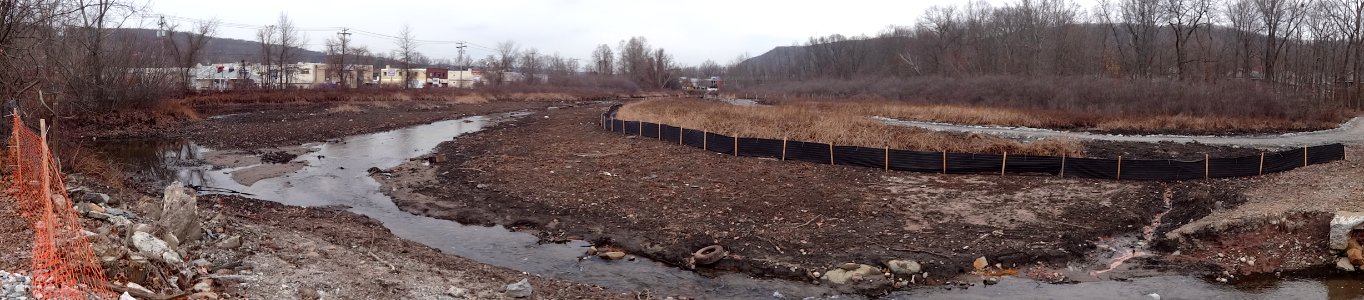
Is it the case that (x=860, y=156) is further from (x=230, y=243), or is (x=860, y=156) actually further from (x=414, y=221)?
(x=230, y=243)

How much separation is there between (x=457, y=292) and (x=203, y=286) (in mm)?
2472

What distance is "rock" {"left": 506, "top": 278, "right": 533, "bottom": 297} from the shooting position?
30.8 feet

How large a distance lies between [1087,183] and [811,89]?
73529mm

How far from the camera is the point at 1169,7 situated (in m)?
52.0

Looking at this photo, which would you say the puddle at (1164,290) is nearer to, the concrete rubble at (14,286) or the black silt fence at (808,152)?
the concrete rubble at (14,286)

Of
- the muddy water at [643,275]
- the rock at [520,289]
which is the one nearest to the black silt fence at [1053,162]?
the muddy water at [643,275]

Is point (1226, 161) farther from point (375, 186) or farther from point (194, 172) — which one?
point (194, 172)

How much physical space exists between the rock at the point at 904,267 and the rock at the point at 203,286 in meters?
8.08

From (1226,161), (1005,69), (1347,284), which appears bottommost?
(1347,284)

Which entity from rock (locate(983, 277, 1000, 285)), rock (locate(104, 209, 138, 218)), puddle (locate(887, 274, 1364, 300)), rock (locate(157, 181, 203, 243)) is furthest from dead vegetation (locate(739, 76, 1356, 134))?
rock (locate(104, 209, 138, 218))

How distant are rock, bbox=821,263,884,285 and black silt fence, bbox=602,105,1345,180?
29.1ft

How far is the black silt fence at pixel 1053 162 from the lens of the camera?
17906 millimetres

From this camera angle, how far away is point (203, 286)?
7.75 m

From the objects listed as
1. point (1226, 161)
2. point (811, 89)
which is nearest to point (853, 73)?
point (811, 89)
